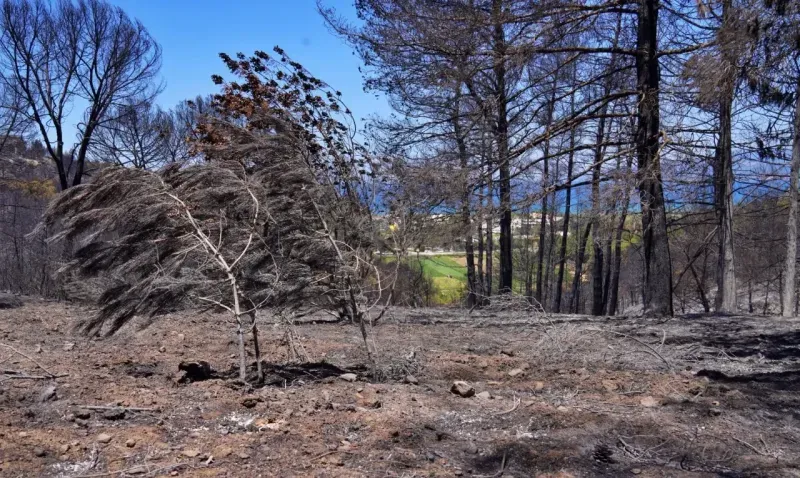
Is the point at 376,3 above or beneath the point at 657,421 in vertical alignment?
above

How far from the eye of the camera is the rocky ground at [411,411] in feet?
10.6

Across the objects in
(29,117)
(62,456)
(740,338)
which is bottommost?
(62,456)

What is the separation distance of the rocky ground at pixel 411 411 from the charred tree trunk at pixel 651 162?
2.82 metres

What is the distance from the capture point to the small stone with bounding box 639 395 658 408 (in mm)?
Answer: 4348

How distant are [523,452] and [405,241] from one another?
269 centimetres

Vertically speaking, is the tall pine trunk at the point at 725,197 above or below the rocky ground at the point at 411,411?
above

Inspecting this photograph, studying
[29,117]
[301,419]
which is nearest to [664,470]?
[301,419]

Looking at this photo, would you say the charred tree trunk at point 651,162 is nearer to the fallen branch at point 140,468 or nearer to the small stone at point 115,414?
the small stone at point 115,414

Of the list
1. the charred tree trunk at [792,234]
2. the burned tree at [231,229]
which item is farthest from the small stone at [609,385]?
the charred tree trunk at [792,234]

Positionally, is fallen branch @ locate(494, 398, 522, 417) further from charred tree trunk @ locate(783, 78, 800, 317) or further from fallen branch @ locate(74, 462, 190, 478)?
charred tree trunk @ locate(783, 78, 800, 317)

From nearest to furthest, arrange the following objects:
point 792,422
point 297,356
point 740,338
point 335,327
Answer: point 792,422 → point 297,356 → point 740,338 → point 335,327

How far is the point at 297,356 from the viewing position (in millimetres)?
5691

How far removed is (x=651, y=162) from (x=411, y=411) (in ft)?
19.6

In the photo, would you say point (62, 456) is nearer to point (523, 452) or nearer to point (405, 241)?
point (523, 452)
